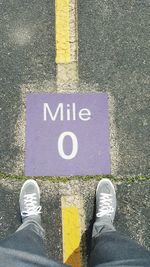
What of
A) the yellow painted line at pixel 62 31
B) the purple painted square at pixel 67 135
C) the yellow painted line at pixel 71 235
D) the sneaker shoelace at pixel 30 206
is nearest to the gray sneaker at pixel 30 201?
the sneaker shoelace at pixel 30 206

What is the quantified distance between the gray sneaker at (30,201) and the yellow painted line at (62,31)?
1.14m

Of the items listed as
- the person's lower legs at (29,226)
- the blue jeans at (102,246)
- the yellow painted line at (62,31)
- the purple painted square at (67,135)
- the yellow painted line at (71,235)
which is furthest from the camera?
the yellow painted line at (62,31)

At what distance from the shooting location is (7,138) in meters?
3.56

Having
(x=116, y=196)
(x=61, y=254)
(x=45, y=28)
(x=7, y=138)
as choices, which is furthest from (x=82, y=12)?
(x=61, y=254)

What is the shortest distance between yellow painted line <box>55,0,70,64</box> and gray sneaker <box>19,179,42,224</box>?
114 cm

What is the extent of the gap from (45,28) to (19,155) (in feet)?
3.96

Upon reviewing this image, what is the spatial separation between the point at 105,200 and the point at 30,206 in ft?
2.03

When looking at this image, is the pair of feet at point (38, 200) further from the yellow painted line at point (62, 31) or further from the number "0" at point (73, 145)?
the yellow painted line at point (62, 31)

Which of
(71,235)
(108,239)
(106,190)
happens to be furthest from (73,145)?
(108,239)

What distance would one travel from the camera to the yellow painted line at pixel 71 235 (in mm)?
3340

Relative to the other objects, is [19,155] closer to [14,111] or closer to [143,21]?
[14,111]

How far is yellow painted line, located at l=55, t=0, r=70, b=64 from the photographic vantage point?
3.73 meters

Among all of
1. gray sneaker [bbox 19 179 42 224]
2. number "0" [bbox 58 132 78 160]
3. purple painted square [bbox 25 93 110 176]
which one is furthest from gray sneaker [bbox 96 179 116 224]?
gray sneaker [bbox 19 179 42 224]

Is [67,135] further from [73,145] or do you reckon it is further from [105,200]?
[105,200]
